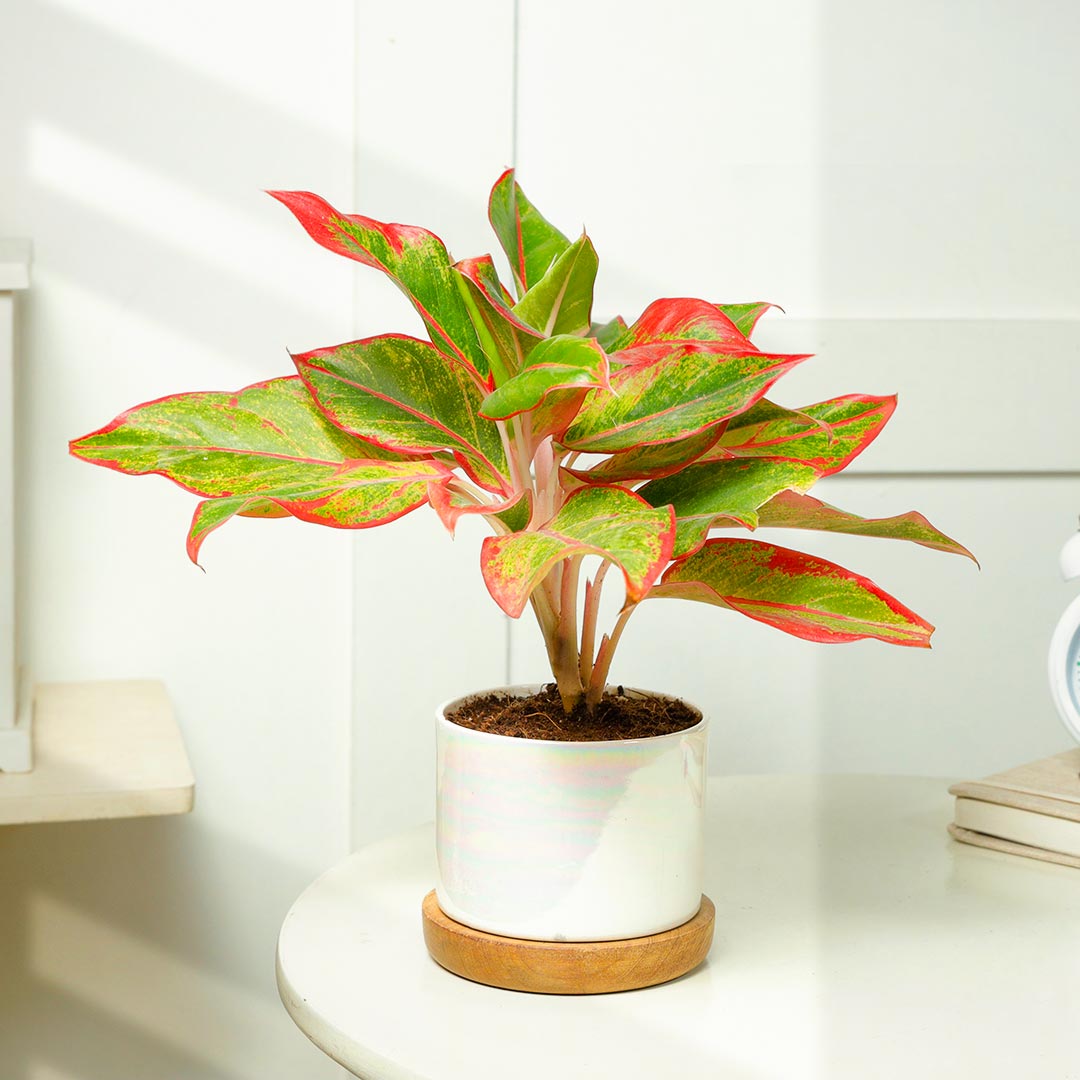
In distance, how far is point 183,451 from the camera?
25.6 inches

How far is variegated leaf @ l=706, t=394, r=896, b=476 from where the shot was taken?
0.67m

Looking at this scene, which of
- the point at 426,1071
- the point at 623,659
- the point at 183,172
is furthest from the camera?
the point at 623,659

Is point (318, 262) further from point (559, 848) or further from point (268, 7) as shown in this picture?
point (559, 848)

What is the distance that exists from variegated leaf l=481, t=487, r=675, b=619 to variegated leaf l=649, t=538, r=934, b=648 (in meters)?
0.10

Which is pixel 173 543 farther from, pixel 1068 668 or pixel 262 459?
pixel 1068 668

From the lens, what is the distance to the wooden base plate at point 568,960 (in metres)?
0.67

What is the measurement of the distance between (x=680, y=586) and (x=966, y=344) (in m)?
0.71

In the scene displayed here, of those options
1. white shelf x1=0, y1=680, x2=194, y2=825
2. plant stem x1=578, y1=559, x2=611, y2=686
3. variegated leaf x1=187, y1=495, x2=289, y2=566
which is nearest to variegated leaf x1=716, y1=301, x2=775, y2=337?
plant stem x1=578, y1=559, x2=611, y2=686

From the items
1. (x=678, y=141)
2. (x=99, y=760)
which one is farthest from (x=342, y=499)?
(x=678, y=141)

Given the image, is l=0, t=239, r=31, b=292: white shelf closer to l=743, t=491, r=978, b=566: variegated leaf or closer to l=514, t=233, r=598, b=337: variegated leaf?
l=514, t=233, r=598, b=337: variegated leaf

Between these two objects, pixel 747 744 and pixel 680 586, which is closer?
pixel 680 586

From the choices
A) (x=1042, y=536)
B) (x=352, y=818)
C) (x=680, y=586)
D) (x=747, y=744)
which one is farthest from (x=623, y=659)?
(x=680, y=586)

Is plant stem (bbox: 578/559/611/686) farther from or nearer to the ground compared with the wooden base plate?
farther from the ground

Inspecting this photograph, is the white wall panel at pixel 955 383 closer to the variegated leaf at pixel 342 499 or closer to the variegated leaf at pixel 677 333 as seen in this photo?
the variegated leaf at pixel 677 333
